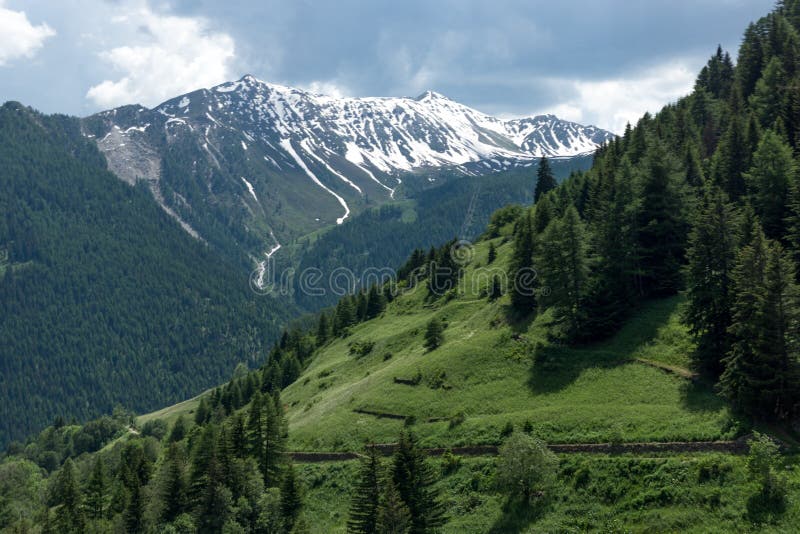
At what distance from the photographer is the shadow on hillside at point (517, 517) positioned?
145 feet

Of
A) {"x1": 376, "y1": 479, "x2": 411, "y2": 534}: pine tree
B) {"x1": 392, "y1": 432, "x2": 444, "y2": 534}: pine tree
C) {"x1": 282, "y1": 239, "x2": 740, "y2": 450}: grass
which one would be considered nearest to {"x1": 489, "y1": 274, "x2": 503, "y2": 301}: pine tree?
{"x1": 282, "y1": 239, "x2": 740, "y2": 450}: grass

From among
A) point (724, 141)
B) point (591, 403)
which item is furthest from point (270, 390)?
point (724, 141)

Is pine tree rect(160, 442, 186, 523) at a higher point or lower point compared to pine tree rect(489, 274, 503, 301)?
lower

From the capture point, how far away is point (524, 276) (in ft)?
266

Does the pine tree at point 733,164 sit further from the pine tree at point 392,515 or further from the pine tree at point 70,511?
the pine tree at point 70,511

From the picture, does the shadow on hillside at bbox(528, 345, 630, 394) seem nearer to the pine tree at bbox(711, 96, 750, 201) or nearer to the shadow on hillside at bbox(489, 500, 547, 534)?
the shadow on hillside at bbox(489, 500, 547, 534)

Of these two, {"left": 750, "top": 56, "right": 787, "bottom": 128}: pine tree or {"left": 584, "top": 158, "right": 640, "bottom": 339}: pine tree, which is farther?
{"left": 750, "top": 56, "right": 787, "bottom": 128}: pine tree

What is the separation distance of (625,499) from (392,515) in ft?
55.1

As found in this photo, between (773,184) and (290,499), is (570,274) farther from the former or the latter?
(290,499)

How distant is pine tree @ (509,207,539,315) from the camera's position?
78.2 m

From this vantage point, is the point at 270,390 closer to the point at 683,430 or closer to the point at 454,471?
the point at 454,471

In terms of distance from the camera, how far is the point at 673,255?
228ft

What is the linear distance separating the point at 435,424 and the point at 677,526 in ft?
92.5

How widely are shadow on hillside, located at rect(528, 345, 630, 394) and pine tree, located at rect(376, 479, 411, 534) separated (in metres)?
21.1
